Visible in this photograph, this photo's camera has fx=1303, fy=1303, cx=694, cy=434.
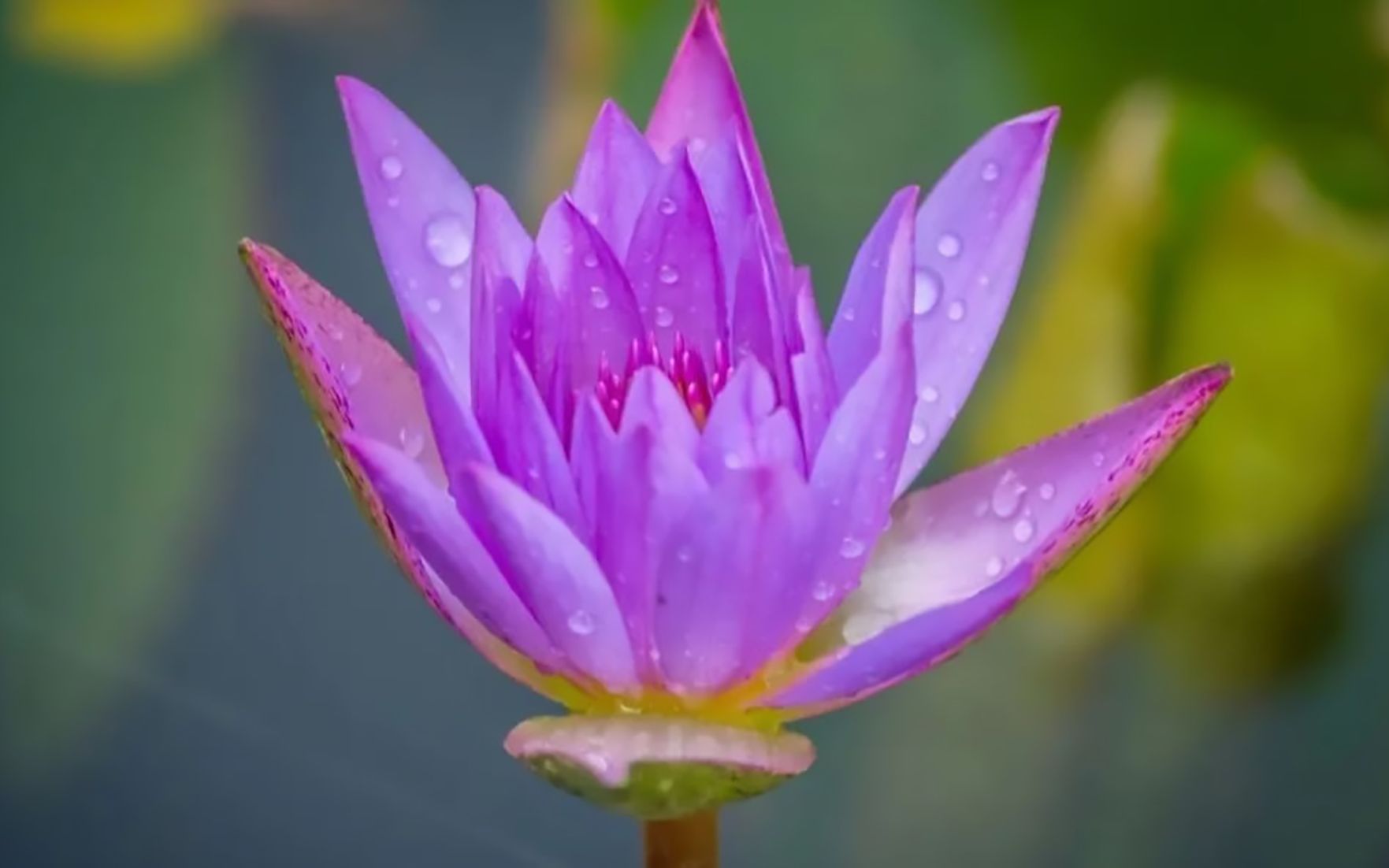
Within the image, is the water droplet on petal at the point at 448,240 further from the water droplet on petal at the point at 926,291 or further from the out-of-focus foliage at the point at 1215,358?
the out-of-focus foliage at the point at 1215,358

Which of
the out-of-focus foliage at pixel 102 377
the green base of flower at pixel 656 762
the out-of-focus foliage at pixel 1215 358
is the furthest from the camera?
the out-of-focus foliage at pixel 102 377

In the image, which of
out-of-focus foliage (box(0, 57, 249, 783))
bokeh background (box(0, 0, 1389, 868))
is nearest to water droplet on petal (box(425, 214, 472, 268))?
bokeh background (box(0, 0, 1389, 868))

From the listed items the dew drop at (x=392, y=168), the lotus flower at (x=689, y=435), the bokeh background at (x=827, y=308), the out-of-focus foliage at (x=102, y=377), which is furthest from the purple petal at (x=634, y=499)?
the out-of-focus foliage at (x=102, y=377)

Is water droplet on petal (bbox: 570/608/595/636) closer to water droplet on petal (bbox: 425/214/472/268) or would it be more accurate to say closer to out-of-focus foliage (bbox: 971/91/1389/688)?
water droplet on petal (bbox: 425/214/472/268)

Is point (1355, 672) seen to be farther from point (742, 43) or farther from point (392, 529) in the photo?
point (392, 529)

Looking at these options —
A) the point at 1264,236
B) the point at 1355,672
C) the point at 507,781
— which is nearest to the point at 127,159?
the point at 507,781

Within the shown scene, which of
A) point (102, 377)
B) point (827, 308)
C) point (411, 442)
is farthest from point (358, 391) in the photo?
point (102, 377)

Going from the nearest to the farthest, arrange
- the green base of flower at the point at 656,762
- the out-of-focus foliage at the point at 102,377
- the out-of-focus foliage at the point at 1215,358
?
1. the green base of flower at the point at 656,762
2. the out-of-focus foliage at the point at 1215,358
3. the out-of-focus foliage at the point at 102,377
